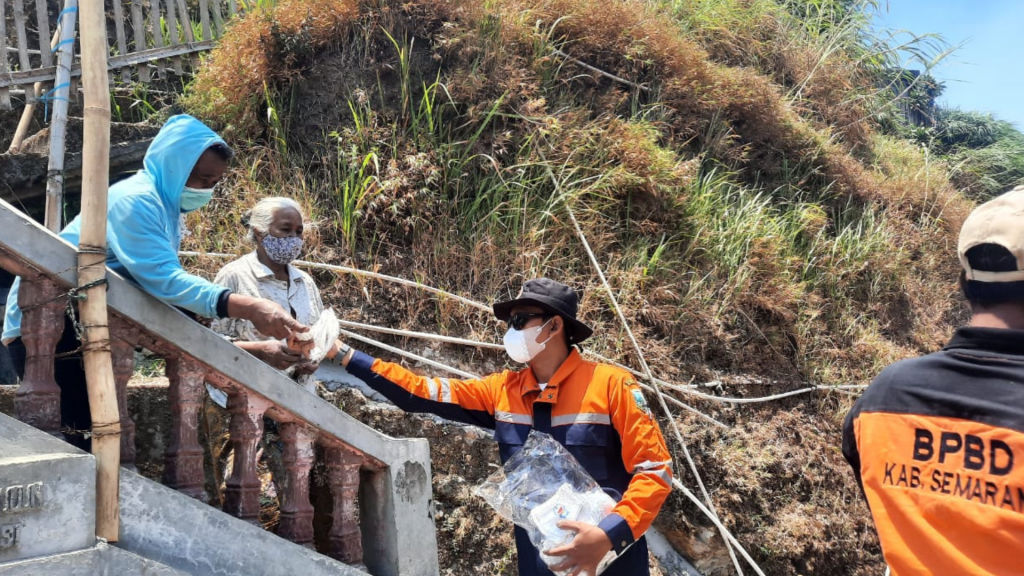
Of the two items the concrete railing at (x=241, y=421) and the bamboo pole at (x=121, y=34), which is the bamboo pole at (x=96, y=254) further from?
the bamboo pole at (x=121, y=34)

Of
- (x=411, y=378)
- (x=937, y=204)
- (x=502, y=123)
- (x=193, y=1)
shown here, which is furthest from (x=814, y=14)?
(x=411, y=378)

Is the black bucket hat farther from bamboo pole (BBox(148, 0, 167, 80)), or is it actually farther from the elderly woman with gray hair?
bamboo pole (BBox(148, 0, 167, 80))

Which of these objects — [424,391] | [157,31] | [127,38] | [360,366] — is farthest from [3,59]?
[424,391]

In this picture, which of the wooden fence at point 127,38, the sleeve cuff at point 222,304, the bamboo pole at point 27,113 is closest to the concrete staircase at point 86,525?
the sleeve cuff at point 222,304

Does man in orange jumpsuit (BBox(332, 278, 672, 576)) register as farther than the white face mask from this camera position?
No

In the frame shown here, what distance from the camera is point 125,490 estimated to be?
2.30 metres

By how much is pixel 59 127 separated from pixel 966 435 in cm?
523

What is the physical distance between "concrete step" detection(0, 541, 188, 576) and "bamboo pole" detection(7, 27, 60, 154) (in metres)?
4.33

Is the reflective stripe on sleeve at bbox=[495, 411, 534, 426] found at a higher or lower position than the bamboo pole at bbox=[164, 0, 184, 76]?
lower

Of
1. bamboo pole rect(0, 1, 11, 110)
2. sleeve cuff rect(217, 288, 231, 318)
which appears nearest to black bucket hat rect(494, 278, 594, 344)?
sleeve cuff rect(217, 288, 231, 318)

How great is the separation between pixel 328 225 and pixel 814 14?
25.9 ft

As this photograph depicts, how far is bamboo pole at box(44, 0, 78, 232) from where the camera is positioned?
197 inches

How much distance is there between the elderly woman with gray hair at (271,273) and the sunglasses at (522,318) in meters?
0.86

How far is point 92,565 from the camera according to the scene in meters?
2.15
